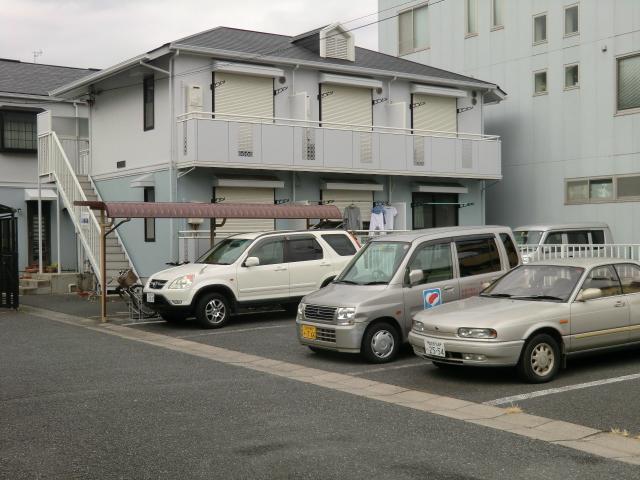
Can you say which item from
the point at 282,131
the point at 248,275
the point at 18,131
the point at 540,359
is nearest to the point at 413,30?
the point at 282,131

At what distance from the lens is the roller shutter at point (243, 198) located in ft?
66.9

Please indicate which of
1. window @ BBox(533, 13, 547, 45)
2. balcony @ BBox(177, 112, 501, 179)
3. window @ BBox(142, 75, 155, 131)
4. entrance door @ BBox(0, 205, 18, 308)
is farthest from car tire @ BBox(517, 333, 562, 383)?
window @ BBox(533, 13, 547, 45)

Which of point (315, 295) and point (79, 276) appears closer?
point (315, 295)

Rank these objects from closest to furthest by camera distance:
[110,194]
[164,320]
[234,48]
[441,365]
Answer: [441,365]
[164,320]
[234,48]
[110,194]

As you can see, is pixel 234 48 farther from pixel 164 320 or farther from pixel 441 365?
pixel 441 365

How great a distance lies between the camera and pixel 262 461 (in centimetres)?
569

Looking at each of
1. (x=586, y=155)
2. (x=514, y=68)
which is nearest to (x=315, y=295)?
(x=586, y=155)

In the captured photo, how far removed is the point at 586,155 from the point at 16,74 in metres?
19.8

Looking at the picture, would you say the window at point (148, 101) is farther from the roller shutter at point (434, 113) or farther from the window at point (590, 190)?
the window at point (590, 190)

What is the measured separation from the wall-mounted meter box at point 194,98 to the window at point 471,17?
1171 centimetres

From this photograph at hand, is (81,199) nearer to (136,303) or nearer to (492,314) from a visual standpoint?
(136,303)

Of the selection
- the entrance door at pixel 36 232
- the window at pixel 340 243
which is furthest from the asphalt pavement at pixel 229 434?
the entrance door at pixel 36 232

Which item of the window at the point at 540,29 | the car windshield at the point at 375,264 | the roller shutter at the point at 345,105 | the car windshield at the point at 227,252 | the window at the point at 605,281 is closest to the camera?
the window at the point at 605,281

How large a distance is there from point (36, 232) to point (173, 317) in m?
13.2
